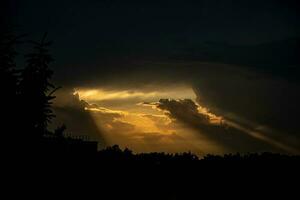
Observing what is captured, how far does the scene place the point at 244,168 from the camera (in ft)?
81.4

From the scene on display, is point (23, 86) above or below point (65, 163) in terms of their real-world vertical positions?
above

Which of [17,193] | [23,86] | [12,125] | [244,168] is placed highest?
[23,86]

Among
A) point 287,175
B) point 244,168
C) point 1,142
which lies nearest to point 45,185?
point 1,142

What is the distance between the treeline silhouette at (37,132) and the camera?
2806 centimetres

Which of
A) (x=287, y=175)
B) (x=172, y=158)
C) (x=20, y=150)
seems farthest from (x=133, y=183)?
(x=287, y=175)

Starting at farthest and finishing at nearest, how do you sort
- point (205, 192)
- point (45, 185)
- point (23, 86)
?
point (23, 86) < point (45, 185) < point (205, 192)

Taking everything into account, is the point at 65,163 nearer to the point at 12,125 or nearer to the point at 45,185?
the point at 45,185

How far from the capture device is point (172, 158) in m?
28.4

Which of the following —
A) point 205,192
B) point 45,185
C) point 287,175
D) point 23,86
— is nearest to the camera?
point 287,175

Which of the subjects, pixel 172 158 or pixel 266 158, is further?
pixel 172 158

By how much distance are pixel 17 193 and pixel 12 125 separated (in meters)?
3.85

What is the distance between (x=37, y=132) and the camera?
98.3ft

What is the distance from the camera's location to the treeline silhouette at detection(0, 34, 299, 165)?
92.1 ft

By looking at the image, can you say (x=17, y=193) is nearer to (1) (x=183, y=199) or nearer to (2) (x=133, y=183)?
(2) (x=133, y=183)
